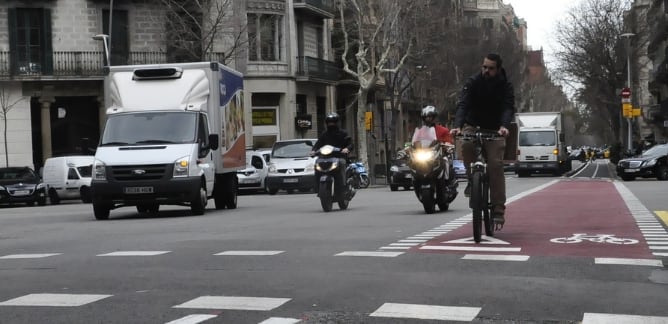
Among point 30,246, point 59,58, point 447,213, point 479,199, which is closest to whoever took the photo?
point 479,199

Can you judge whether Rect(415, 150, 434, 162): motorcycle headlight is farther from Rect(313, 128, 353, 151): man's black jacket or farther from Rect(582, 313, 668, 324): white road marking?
Rect(582, 313, 668, 324): white road marking

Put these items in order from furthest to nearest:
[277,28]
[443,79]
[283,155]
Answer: [443,79] < [277,28] < [283,155]

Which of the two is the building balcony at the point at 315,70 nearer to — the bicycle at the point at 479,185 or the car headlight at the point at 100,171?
the car headlight at the point at 100,171

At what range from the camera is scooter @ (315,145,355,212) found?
1805 centimetres

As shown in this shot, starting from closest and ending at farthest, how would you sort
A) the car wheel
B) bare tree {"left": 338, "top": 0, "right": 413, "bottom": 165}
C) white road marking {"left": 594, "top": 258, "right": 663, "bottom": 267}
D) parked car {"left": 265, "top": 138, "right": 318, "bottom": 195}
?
white road marking {"left": 594, "top": 258, "right": 663, "bottom": 267}
parked car {"left": 265, "top": 138, "right": 318, "bottom": 195}
the car wheel
bare tree {"left": 338, "top": 0, "right": 413, "bottom": 165}

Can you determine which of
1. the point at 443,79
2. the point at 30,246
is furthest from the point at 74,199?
the point at 443,79

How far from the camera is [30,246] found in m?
12.1

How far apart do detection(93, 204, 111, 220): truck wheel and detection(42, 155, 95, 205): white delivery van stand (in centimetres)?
1778

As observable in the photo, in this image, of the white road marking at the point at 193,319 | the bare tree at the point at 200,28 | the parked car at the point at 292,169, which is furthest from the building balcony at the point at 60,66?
the white road marking at the point at 193,319

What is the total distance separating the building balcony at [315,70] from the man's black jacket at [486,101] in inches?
1486

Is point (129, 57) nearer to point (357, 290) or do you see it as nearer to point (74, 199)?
point (74, 199)

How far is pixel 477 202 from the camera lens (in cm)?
1018

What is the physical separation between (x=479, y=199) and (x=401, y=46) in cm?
4254

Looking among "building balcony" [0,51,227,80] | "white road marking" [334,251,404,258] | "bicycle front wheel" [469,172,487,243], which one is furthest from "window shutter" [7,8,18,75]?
"white road marking" [334,251,404,258]
